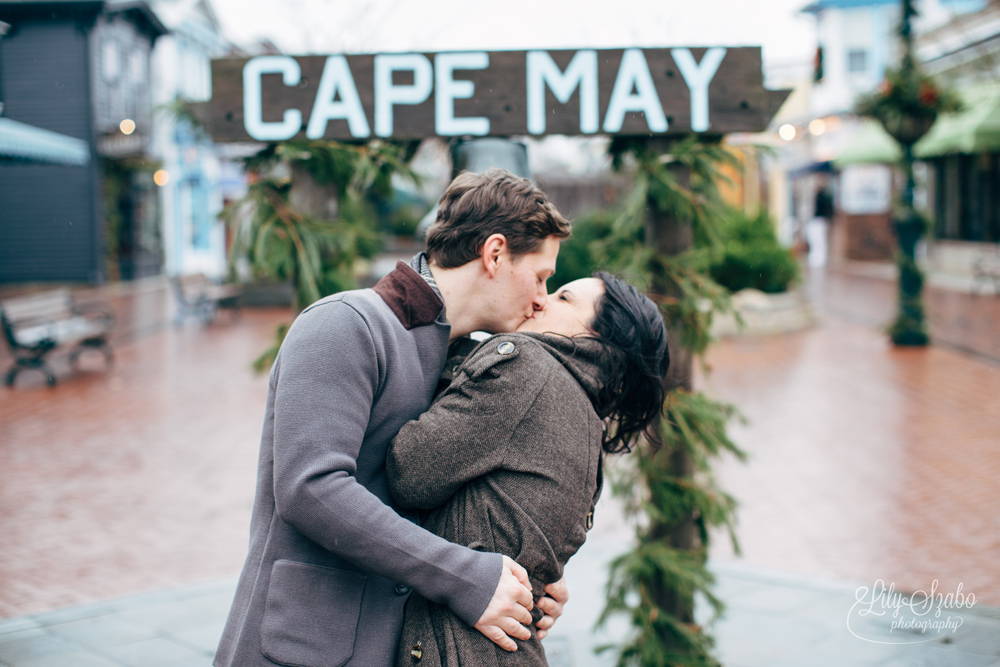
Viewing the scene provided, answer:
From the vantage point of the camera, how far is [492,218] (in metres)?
1.78

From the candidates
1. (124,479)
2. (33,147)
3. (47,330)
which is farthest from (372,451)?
(33,147)

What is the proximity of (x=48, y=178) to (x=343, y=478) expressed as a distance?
2534 cm

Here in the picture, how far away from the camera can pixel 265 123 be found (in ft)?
9.91

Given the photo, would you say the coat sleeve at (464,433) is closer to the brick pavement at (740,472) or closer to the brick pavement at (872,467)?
the brick pavement at (872,467)

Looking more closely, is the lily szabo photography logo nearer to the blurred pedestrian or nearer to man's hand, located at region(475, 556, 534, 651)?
man's hand, located at region(475, 556, 534, 651)

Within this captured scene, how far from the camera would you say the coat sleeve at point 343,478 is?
1.56 metres

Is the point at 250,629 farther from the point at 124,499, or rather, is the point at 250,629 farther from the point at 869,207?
the point at 869,207

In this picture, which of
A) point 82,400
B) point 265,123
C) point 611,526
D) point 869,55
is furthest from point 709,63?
point 869,55

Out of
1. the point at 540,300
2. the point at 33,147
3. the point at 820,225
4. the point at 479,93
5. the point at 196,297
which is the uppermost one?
the point at 33,147

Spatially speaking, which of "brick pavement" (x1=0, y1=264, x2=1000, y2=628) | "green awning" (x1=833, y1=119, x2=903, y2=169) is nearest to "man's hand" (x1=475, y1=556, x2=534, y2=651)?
"brick pavement" (x1=0, y1=264, x2=1000, y2=628)

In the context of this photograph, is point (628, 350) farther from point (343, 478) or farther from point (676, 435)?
point (676, 435)

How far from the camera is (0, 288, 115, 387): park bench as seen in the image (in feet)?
35.9

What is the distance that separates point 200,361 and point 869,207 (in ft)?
Answer: 69.7

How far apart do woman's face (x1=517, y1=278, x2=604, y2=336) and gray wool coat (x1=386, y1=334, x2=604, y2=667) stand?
5.6 inches
